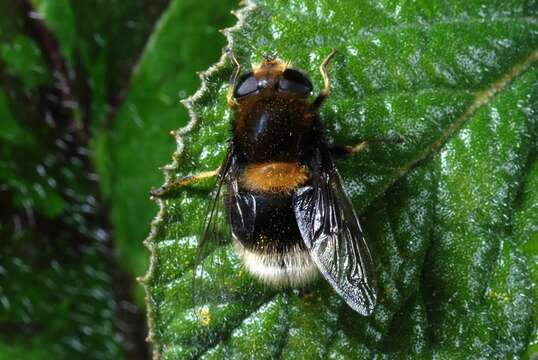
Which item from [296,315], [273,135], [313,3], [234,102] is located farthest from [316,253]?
[313,3]

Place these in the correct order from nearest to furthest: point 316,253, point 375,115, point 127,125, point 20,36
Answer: point 316,253 < point 375,115 < point 20,36 < point 127,125

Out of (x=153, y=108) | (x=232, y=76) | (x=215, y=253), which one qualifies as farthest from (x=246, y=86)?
(x=153, y=108)

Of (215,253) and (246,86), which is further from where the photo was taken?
(215,253)

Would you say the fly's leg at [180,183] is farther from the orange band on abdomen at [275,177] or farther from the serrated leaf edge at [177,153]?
the orange band on abdomen at [275,177]

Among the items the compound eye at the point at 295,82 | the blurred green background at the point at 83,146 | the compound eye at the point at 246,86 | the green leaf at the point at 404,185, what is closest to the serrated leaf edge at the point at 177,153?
the green leaf at the point at 404,185

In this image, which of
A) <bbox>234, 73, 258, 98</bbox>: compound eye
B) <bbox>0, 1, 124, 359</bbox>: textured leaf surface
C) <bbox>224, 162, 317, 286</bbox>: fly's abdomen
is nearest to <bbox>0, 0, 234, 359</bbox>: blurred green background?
<bbox>0, 1, 124, 359</bbox>: textured leaf surface

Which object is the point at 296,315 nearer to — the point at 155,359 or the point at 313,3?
the point at 155,359

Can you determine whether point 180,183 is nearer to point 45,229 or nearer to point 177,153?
point 177,153
